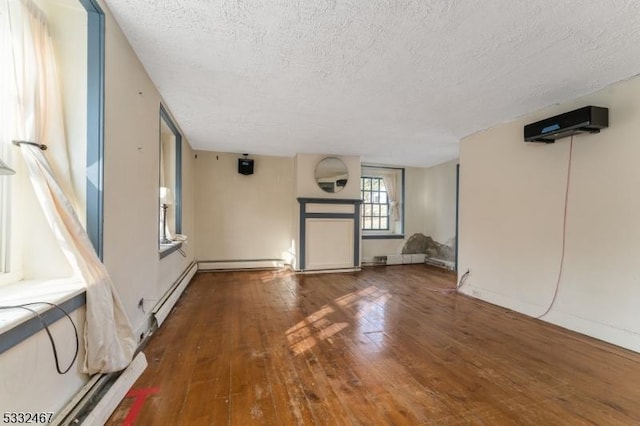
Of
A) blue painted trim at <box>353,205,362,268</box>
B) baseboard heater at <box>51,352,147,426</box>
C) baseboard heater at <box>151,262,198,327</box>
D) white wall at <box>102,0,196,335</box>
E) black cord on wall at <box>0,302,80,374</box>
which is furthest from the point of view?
blue painted trim at <box>353,205,362,268</box>

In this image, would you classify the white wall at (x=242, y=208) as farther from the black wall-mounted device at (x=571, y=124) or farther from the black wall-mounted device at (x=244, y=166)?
the black wall-mounted device at (x=571, y=124)

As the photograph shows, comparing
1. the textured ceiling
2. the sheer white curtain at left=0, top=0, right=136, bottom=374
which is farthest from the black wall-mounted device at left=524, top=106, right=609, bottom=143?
the sheer white curtain at left=0, top=0, right=136, bottom=374

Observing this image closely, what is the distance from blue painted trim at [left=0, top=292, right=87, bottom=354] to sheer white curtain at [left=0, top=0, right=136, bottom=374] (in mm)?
82

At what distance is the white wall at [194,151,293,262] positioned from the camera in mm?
5273

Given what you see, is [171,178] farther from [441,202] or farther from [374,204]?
[441,202]

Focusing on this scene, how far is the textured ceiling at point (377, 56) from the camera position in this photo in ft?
5.21

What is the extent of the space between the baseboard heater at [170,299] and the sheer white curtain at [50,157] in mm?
1107

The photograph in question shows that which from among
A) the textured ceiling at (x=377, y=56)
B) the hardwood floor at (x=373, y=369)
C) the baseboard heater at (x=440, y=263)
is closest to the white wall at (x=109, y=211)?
the textured ceiling at (x=377, y=56)

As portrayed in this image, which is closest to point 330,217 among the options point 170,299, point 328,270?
point 328,270

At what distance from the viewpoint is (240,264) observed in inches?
213

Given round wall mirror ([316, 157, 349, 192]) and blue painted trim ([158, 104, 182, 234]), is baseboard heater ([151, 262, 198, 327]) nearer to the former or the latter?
blue painted trim ([158, 104, 182, 234])

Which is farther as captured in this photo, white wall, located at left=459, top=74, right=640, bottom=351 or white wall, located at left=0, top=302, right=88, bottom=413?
white wall, located at left=459, top=74, right=640, bottom=351

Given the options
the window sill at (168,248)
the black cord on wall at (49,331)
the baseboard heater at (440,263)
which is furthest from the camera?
the baseboard heater at (440,263)

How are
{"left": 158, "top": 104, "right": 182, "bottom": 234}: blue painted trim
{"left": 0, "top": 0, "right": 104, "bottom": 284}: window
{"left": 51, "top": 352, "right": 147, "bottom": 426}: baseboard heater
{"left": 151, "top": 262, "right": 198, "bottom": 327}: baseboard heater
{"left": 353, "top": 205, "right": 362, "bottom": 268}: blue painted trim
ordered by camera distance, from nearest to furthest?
{"left": 51, "top": 352, "right": 147, "bottom": 426}: baseboard heater
{"left": 0, "top": 0, "right": 104, "bottom": 284}: window
{"left": 151, "top": 262, "right": 198, "bottom": 327}: baseboard heater
{"left": 158, "top": 104, "right": 182, "bottom": 234}: blue painted trim
{"left": 353, "top": 205, "right": 362, "bottom": 268}: blue painted trim
